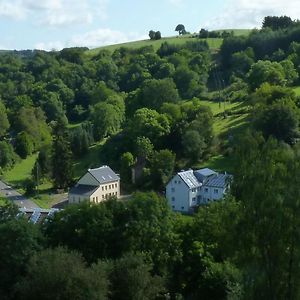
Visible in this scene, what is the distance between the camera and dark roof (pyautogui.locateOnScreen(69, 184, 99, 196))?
44.7 metres

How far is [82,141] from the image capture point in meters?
59.9

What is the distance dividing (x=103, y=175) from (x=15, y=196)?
8.17 m

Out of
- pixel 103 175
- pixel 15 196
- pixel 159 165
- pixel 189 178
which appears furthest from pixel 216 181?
pixel 15 196

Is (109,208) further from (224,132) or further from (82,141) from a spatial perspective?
(82,141)

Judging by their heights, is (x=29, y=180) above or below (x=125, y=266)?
below

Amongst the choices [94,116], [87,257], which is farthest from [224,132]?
[87,257]

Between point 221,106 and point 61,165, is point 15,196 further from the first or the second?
point 221,106

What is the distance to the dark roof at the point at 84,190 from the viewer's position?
44.7 meters

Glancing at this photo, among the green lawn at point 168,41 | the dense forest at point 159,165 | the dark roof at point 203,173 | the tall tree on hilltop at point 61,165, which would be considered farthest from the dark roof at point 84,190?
the green lawn at point 168,41

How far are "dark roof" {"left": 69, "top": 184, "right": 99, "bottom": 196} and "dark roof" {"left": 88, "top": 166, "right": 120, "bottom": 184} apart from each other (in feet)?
2.38

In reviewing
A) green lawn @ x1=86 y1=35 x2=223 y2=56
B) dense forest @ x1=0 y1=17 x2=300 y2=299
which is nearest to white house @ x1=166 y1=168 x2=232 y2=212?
dense forest @ x1=0 y1=17 x2=300 y2=299

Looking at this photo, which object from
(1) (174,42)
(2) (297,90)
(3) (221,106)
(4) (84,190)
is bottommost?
(4) (84,190)

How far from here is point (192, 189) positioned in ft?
140

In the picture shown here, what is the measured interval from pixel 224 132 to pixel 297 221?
125 ft
